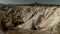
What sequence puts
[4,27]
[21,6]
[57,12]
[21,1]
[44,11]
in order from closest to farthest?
[4,27] → [57,12] → [44,11] → [21,1] → [21,6]

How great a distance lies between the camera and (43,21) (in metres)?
13.1

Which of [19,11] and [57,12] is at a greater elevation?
[57,12]

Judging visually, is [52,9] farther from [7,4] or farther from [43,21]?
[7,4]

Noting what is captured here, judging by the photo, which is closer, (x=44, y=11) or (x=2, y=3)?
(x=44, y=11)

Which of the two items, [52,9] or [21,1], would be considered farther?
[21,1]

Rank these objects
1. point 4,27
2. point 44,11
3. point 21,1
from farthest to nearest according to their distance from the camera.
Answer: point 21,1 < point 44,11 < point 4,27

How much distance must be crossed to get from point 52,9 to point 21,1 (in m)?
3.12

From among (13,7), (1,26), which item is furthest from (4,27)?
(13,7)

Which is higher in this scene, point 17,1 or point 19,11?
point 17,1

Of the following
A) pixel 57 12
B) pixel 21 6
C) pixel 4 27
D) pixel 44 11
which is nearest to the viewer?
pixel 4 27

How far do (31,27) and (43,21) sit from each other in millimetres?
2169

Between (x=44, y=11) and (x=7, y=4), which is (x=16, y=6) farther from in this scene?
(x=44, y=11)

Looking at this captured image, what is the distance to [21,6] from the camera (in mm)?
16656

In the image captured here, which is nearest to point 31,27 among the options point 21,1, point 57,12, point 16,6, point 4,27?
point 4,27
